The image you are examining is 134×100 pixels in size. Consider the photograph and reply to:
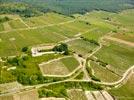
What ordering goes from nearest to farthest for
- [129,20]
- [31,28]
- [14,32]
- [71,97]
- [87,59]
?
[71,97]
[87,59]
[14,32]
[31,28]
[129,20]

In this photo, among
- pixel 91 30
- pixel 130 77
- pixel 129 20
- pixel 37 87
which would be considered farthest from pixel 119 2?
pixel 37 87

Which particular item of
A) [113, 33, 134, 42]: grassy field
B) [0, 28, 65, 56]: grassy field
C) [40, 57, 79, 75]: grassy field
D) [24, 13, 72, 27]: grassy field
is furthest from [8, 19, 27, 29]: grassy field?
[40, 57, 79, 75]: grassy field

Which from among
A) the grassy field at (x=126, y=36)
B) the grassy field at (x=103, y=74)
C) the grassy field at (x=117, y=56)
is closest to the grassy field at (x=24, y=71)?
the grassy field at (x=103, y=74)

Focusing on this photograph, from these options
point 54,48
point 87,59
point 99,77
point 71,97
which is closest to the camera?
point 71,97

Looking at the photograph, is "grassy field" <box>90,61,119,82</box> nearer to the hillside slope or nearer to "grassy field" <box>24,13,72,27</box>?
"grassy field" <box>24,13,72,27</box>

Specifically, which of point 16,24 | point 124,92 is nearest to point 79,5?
point 16,24

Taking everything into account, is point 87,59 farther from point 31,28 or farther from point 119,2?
point 119,2

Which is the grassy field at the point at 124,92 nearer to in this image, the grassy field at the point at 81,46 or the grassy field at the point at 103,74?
the grassy field at the point at 103,74

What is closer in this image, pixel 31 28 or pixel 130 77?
pixel 130 77

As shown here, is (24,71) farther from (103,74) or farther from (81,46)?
(81,46)
